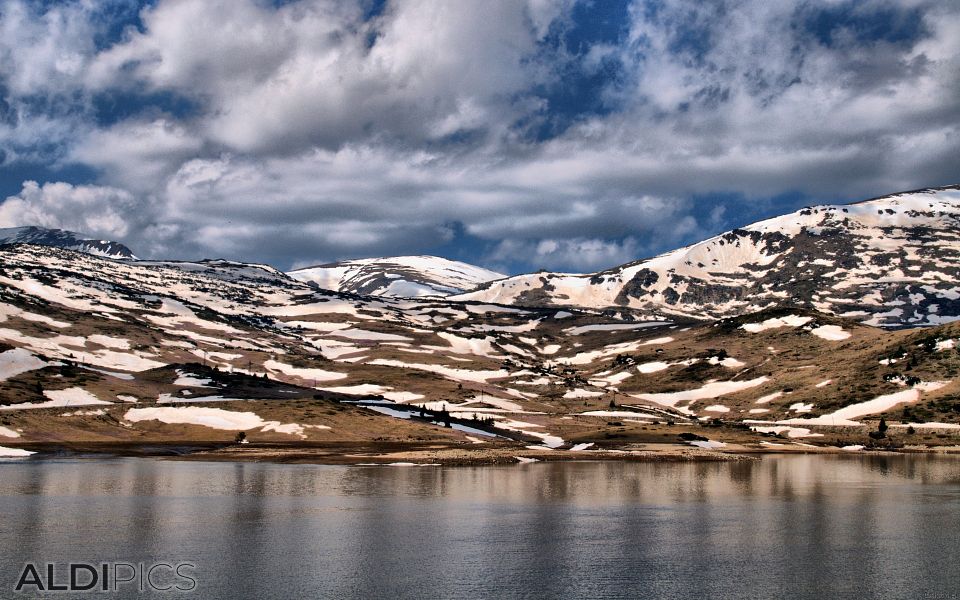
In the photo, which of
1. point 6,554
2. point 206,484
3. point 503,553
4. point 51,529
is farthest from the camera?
point 206,484

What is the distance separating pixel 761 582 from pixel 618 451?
124481 millimetres

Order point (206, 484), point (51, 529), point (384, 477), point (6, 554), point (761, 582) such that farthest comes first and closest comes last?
1. point (384, 477)
2. point (206, 484)
3. point (51, 529)
4. point (6, 554)
5. point (761, 582)

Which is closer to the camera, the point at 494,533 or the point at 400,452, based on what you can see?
the point at 494,533

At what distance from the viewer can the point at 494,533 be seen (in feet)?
257

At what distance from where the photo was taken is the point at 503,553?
2721 inches

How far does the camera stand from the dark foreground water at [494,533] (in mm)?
59375

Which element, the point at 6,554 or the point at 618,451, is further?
the point at 618,451

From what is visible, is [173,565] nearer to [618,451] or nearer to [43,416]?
[618,451]

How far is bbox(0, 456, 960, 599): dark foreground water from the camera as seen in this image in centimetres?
5938

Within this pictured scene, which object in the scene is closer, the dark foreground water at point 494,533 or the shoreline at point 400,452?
the dark foreground water at point 494,533

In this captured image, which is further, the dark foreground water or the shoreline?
the shoreline

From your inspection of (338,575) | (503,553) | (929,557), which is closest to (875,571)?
(929,557)

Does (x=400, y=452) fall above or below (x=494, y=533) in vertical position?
above

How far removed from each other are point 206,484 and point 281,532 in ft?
136
